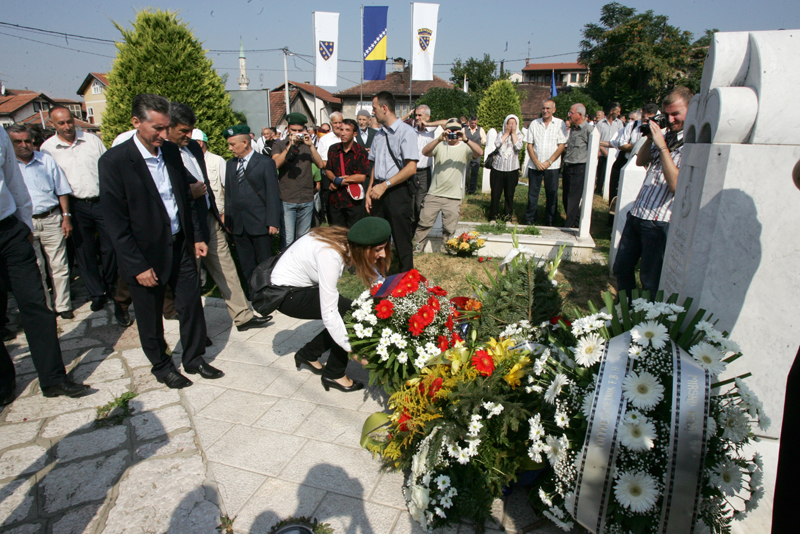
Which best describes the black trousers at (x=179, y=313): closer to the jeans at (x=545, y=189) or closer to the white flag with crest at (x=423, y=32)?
the jeans at (x=545, y=189)

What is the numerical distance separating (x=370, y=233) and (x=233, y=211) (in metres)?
2.65

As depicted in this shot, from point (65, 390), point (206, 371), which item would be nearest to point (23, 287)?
point (65, 390)

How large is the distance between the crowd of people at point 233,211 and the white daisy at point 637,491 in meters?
1.77

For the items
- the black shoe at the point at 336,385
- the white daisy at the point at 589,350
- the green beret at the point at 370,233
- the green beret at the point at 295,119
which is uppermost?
the green beret at the point at 295,119

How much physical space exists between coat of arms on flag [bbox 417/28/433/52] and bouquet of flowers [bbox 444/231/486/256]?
5.85 metres

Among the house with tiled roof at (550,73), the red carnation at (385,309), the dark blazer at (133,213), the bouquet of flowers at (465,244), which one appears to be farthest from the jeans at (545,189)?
the house with tiled roof at (550,73)

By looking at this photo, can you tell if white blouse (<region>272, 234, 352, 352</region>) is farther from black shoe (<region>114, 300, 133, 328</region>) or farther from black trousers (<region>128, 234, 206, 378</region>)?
black shoe (<region>114, 300, 133, 328</region>)

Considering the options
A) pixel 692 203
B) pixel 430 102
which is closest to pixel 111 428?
pixel 692 203

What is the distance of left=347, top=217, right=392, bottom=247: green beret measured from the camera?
119 inches

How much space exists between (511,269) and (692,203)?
3.57 ft

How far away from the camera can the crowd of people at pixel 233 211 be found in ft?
10.7

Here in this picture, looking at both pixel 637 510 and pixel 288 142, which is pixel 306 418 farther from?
pixel 288 142

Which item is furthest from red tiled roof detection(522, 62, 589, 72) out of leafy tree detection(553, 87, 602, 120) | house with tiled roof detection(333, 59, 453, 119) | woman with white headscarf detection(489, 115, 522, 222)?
woman with white headscarf detection(489, 115, 522, 222)

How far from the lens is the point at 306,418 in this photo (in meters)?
3.20
